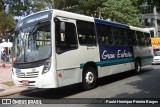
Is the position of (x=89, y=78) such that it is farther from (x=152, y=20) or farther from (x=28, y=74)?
(x=152, y=20)

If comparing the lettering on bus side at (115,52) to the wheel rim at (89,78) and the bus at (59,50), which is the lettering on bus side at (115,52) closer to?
the bus at (59,50)

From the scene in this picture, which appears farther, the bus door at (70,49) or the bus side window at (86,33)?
the bus side window at (86,33)

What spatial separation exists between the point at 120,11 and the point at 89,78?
1937cm

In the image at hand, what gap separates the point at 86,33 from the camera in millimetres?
11461

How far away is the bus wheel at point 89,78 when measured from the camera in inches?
440

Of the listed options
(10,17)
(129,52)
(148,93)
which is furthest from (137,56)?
(10,17)

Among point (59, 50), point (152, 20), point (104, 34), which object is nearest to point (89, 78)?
point (59, 50)

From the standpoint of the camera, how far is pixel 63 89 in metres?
12.0

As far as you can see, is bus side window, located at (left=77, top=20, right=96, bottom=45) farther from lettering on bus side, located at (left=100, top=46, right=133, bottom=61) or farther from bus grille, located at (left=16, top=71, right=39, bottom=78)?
bus grille, located at (left=16, top=71, right=39, bottom=78)

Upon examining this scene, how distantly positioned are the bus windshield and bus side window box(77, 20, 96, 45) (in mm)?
1643

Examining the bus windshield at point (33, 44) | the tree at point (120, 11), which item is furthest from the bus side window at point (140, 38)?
the tree at point (120, 11)

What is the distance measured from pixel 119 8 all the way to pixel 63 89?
750 inches

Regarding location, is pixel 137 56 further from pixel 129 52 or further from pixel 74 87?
pixel 74 87

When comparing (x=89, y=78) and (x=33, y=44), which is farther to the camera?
(x=89, y=78)
